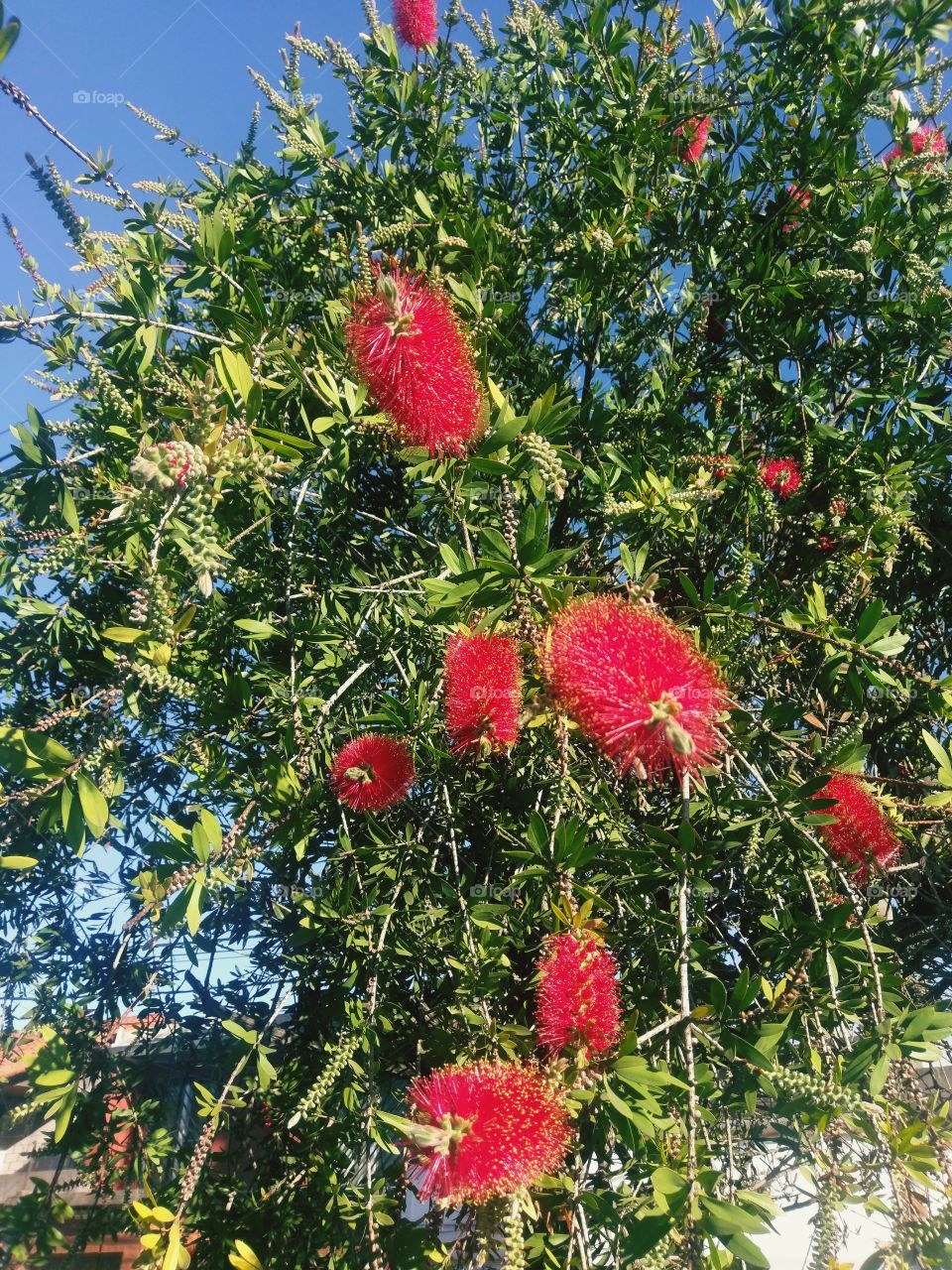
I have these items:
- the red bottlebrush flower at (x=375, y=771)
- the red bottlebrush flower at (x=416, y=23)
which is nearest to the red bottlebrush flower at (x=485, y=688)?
the red bottlebrush flower at (x=375, y=771)

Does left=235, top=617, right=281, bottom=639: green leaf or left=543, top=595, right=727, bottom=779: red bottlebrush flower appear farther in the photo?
left=235, top=617, right=281, bottom=639: green leaf

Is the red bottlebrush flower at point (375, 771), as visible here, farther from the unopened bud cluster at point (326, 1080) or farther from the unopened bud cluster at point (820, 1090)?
the unopened bud cluster at point (820, 1090)

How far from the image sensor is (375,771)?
169 centimetres

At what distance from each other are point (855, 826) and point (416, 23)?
2.76 m

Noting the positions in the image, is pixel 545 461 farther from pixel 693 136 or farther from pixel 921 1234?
pixel 693 136

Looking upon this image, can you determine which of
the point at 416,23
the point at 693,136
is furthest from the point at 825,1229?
the point at 416,23

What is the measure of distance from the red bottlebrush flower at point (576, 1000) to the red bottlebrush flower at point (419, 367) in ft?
3.08

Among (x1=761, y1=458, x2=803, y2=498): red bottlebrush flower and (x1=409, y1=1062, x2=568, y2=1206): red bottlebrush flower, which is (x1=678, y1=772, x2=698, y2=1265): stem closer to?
(x1=409, y1=1062, x2=568, y2=1206): red bottlebrush flower

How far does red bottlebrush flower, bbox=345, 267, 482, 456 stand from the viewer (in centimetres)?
148

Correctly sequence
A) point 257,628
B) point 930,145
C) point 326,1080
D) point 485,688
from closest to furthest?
point 326,1080, point 485,688, point 257,628, point 930,145

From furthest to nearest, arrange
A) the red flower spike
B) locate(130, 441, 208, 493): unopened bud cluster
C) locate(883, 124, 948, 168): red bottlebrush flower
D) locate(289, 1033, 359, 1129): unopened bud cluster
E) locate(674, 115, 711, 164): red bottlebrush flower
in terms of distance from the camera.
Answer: locate(674, 115, 711, 164): red bottlebrush flower < the red flower spike < locate(883, 124, 948, 168): red bottlebrush flower < locate(289, 1033, 359, 1129): unopened bud cluster < locate(130, 441, 208, 493): unopened bud cluster

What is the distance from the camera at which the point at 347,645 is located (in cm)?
188

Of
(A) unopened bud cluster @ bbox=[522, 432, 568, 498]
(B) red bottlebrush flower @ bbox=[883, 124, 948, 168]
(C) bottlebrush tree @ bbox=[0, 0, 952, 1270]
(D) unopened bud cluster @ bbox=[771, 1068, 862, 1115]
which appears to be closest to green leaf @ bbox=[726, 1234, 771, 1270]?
(C) bottlebrush tree @ bbox=[0, 0, 952, 1270]

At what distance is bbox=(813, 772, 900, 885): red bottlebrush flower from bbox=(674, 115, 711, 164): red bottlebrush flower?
176cm
